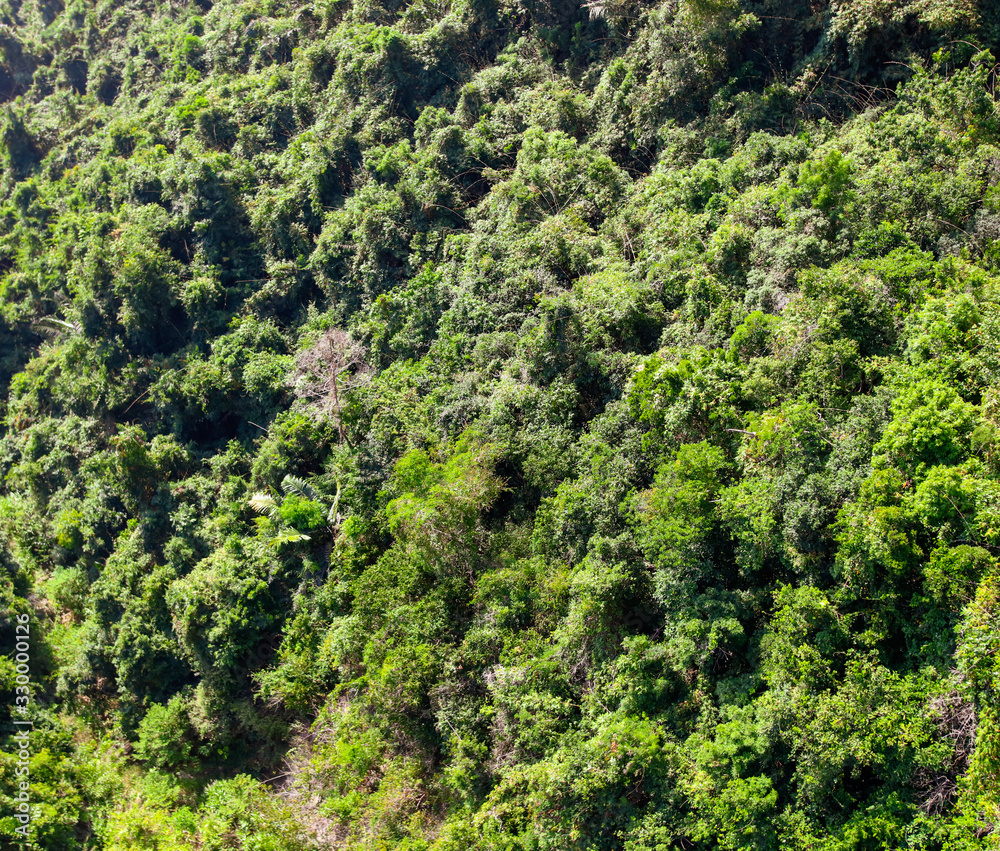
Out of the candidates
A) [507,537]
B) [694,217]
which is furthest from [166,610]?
[694,217]

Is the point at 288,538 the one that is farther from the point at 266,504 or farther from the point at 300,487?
the point at 266,504

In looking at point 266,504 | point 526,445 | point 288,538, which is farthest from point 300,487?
point 526,445

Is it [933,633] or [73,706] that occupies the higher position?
[933,633]

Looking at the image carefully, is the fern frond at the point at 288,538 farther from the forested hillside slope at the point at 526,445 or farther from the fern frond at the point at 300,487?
the fern frond at the point at 300,487

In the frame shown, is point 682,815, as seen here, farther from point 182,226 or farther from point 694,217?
point 182,226

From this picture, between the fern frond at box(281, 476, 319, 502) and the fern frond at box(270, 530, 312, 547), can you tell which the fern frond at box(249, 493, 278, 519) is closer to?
the fern frond at box(281, 476, 319, 502)

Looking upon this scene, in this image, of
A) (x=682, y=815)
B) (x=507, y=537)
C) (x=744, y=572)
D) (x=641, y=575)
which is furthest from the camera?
(x=507, y=537)

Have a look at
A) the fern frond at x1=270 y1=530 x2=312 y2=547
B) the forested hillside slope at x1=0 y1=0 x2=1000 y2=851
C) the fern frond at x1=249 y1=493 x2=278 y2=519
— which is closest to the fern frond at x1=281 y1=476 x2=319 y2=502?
the forested hillside slope at x1=0 y1=0 x2=1000 y2=851

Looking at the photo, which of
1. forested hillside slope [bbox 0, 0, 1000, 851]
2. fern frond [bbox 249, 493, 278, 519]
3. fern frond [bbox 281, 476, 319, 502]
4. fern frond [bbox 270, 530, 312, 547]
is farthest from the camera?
fern frond [bbox 249, 493, 278, 519]
